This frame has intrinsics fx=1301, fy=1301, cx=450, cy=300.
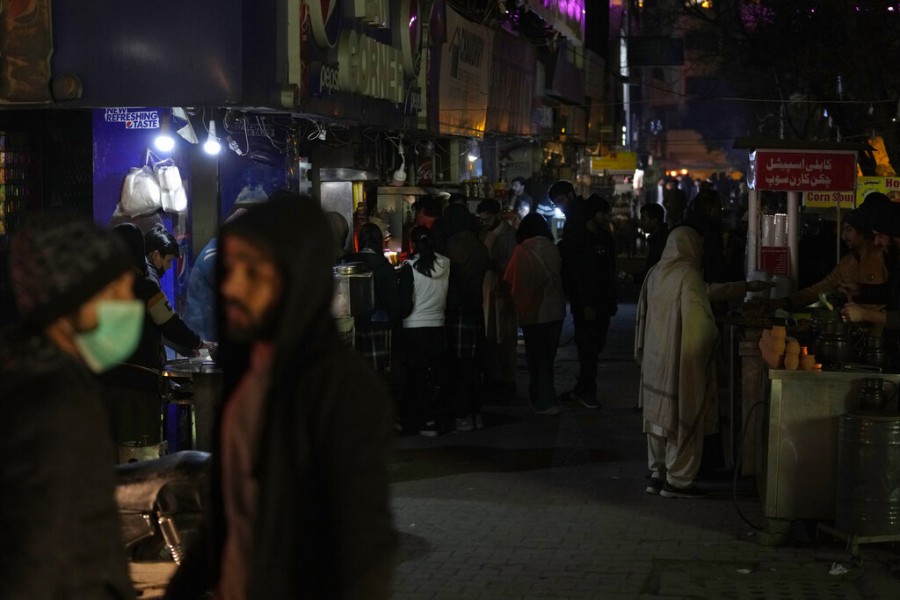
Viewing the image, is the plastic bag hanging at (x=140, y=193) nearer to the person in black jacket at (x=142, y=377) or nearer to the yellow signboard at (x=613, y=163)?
the person in black jacket at (x=142, y=377)

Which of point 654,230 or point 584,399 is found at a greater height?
point 654,230

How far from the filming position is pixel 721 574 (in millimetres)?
7289

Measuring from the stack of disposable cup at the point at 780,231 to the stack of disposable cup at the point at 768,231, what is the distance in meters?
0.03

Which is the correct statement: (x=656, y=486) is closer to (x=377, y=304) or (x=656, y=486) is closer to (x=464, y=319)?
(x=464, y=319)

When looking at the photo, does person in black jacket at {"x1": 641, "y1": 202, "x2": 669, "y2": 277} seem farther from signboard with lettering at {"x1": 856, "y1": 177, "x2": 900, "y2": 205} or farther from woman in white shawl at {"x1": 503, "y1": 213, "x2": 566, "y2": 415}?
signboard with lettering at {"x1": 856, "y1": 177, "x2": 900, "y2": 205}

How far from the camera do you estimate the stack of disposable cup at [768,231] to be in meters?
13.7

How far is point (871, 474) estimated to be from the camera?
7203mm

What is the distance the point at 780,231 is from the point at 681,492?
5379mm

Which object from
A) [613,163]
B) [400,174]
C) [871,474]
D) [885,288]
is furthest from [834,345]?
[613,163]

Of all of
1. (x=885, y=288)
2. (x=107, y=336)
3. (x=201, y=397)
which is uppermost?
(x=107, y=336)

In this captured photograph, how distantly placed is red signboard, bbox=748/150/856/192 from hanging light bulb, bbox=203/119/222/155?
16.4 feet

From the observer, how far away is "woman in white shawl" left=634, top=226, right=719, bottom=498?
8836 mm

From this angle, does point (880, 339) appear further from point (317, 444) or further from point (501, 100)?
point (501, 100)

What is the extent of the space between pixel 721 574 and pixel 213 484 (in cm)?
473
